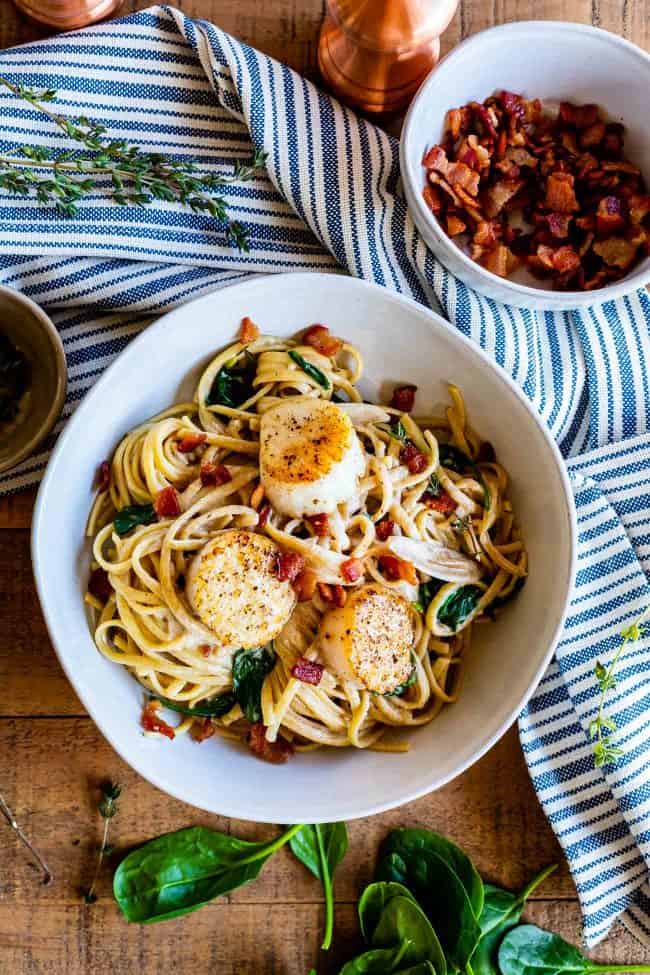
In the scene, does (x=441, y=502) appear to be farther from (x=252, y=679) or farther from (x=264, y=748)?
(x=264, y=748)

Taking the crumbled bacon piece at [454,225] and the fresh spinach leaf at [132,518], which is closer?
the fresh spinach leaf at [132,518]

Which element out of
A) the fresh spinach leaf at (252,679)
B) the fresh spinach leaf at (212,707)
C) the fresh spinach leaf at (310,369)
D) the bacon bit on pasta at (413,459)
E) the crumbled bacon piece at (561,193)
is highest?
the crumbled bacon piece at (561,193)

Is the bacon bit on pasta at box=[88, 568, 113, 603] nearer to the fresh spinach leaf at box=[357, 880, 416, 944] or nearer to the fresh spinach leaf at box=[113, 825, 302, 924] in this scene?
the fresh spinach leaf at box=[113, 825, 302, 924]

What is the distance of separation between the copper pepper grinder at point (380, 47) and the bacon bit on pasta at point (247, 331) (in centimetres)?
77

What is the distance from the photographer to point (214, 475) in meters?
2.48

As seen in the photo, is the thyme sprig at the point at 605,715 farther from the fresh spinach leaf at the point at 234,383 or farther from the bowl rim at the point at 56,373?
the bowl rim at the point at 56,373

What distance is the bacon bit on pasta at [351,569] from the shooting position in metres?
2.40

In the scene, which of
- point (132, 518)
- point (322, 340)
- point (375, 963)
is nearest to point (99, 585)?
point (132, 518)

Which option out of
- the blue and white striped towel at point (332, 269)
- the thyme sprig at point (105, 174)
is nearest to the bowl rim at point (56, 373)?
the blue and white striped towel at point (332, 269)

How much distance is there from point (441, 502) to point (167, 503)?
0.69 metres

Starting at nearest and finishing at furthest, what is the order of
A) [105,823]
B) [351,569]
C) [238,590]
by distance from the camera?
[238,590] < [351,569] < [105,823]

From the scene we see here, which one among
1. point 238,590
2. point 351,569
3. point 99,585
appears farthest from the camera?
point 99,585

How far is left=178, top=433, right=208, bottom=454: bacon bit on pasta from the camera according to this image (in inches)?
98.0

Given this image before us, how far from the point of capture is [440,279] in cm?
266
